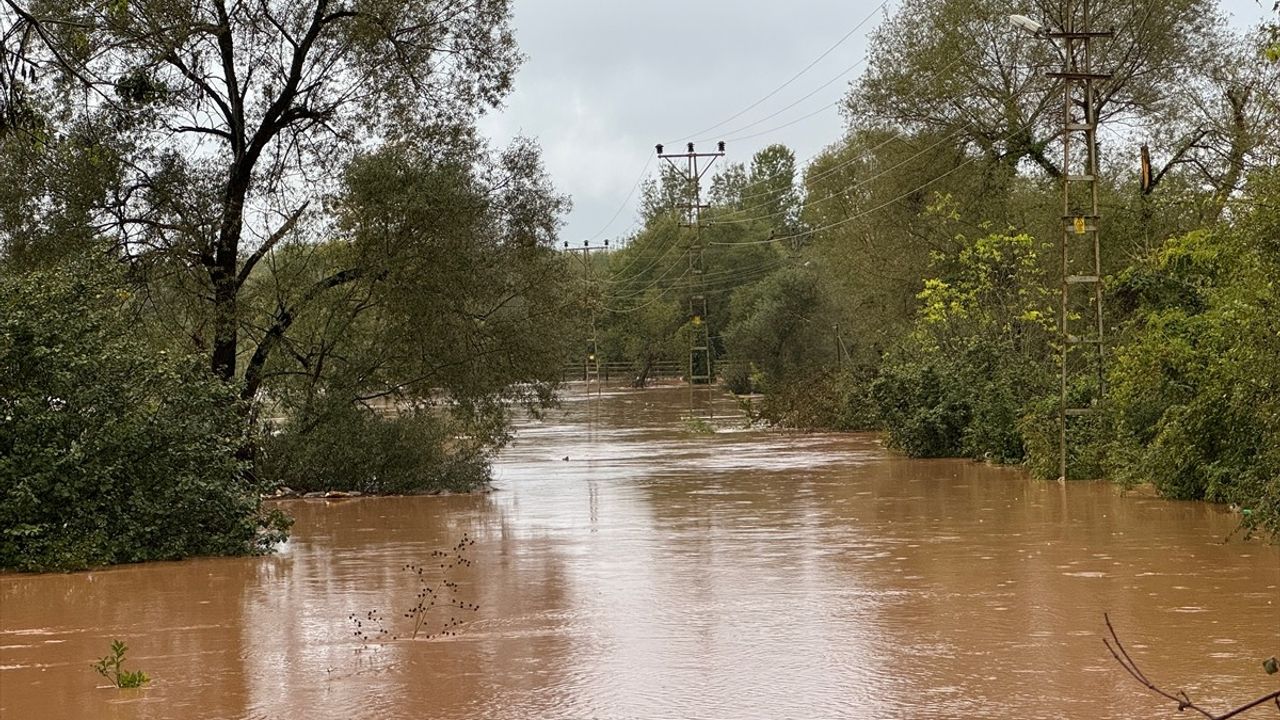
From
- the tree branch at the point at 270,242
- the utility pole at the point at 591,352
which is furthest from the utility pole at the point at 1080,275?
the utility pole at the point at 591,352

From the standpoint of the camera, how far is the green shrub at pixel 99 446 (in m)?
15.8

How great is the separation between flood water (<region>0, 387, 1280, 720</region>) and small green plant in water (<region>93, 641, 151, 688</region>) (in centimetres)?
12

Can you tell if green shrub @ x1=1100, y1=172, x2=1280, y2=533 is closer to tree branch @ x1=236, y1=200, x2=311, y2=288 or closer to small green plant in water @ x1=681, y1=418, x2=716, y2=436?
tree branch @ x1=236, y1=200, x2=311, y2=288

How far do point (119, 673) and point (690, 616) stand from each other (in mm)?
4843

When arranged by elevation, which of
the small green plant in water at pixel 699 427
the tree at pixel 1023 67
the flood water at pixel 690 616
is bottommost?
the flood water at pixel 690 616

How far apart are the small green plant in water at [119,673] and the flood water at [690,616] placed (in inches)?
4.8

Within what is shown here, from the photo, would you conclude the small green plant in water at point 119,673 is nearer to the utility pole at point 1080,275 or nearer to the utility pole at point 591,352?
the utility pole at point 1080,275

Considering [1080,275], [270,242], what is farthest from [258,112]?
[1080,275]

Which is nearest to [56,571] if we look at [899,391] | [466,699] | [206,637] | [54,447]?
[54,447]

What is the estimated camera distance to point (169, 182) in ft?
79.3

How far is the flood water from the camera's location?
9562mm

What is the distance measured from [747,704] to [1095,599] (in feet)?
16.9

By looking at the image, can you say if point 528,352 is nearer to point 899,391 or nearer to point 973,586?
point 899,391

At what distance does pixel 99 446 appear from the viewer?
16125 mm
